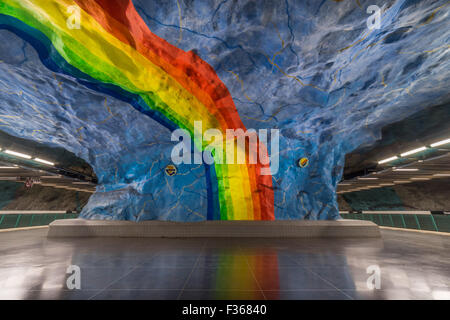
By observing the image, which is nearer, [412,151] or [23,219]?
[412,151]

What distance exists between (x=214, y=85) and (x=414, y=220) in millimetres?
13233

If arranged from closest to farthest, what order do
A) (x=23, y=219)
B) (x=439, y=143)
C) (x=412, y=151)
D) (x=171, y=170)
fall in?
(x=439, y=143) < (x=171, y=170) < (x=412, y=151) < (x=23, y=219)

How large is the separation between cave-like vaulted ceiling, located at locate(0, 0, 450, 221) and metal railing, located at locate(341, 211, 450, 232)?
5336 mm

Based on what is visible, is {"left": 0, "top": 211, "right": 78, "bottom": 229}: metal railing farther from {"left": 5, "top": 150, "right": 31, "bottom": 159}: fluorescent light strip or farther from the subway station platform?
the subway station platform

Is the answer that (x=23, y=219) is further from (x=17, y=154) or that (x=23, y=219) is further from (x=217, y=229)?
(x=217, y=229)

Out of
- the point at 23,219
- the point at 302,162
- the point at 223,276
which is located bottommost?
the point at 23,219

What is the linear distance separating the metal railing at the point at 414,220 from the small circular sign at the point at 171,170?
12.5 metres

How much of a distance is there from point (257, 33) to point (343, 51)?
2.30 metres

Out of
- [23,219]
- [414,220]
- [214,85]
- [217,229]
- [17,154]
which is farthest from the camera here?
[23,219]

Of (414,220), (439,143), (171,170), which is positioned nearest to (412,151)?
(439,143)

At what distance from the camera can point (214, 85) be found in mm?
6379

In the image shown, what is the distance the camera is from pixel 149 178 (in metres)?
8.99
